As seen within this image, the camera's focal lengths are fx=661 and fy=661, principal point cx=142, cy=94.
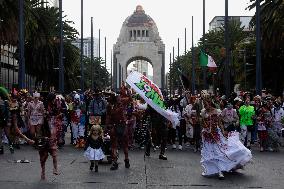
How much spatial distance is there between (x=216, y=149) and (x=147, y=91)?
2.63m

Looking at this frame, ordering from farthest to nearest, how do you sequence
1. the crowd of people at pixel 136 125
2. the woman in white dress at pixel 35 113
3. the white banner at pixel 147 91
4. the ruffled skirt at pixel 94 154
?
the woman in white dress at pixel 35 113, the white banner at pixel 147 91, the ruffled skirt at pixel 94 154, the crowd of people at pixel 136 125

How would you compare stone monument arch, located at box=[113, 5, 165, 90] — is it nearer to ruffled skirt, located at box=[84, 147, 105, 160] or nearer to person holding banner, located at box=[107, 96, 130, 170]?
person holding banner, located at box=[107, 96, 130, 170]

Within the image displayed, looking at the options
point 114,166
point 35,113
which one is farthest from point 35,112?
point 114,166

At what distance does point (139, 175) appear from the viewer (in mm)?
12336

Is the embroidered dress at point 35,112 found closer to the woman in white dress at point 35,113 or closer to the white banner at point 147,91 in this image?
the woman in white dress at point 35,113

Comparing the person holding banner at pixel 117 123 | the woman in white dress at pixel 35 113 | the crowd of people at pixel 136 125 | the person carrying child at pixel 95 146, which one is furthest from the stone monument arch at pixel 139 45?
the person carrying child at pixel 95 146

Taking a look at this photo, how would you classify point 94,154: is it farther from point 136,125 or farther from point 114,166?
point 136,125

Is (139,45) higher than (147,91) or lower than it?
higher

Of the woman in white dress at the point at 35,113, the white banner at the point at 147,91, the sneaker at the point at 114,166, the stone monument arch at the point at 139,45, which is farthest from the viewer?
the stone monument arch at the point at 139,45

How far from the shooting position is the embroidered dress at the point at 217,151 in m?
12.4

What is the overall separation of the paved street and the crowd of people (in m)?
0.32

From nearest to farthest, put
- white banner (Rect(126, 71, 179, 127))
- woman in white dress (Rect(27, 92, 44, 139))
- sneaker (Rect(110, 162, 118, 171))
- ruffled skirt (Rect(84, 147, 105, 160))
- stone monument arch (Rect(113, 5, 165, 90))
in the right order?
ruffled skirt (Rect(84, 147, 105, 160)) < sneaker (Rect(110, 162, 118, 171)) < white banner (Rect(126, 71, 179, 127)) < woman in white dress (Rect(27, 92, 44, 139)) < stone monument arch (Rect(113, 5, 165, 90))

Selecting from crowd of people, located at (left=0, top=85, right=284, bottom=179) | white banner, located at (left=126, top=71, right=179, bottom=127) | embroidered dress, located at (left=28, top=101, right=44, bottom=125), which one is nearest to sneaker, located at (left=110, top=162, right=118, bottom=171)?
crowd of people, located at (left=0, top=85, right=284, bottom=179)

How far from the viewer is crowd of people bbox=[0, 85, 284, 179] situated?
1235 cm
